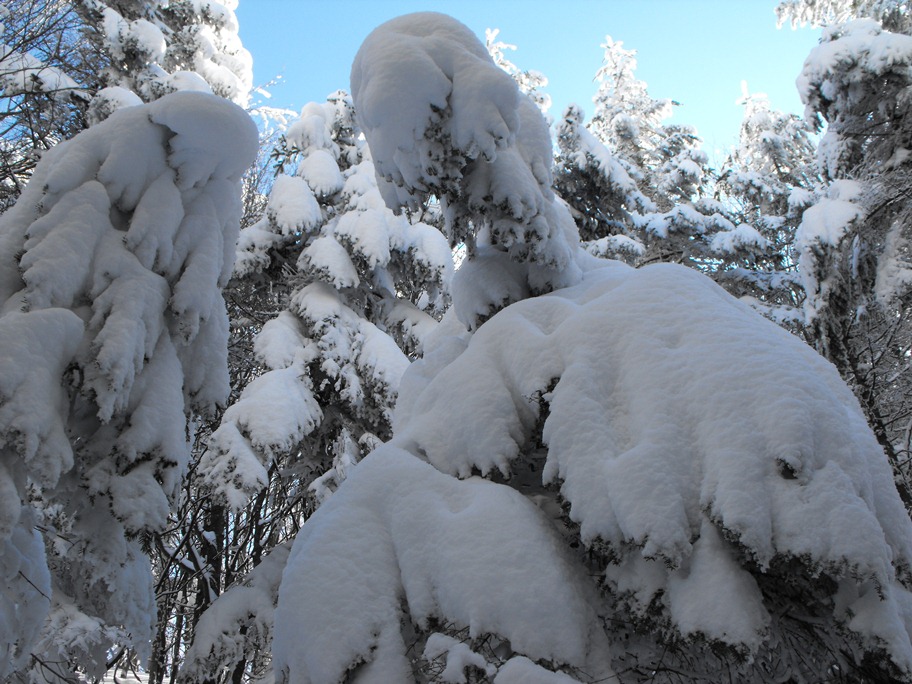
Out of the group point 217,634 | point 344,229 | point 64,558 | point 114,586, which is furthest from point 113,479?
point 344,229

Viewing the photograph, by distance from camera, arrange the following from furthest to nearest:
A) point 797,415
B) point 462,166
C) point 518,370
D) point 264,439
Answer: point 264,439
point 462,166
point 518,370
point 797,415

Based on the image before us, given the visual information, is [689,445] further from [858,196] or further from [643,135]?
[643,135]

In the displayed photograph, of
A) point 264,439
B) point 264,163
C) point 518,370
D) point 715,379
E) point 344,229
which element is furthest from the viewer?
point 264,163

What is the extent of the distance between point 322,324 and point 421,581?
651 centimetres

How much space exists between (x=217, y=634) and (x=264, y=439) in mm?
2319

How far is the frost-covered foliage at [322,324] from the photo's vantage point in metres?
7.16

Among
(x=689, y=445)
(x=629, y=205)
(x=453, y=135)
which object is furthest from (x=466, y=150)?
(x=629, y=205)

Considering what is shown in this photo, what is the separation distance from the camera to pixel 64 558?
5.55 metres

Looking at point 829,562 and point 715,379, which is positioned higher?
point 715,379

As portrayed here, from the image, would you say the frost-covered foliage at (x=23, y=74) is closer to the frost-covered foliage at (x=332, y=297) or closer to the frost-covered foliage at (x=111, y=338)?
the frost-covered foliage at (x=332, y=297)

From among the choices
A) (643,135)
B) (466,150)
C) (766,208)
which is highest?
(643,135)

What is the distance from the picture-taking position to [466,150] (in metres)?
3.32

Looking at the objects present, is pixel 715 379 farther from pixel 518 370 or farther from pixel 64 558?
pixel 64 558

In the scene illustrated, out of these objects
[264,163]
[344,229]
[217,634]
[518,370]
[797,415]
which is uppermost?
[264,163]
